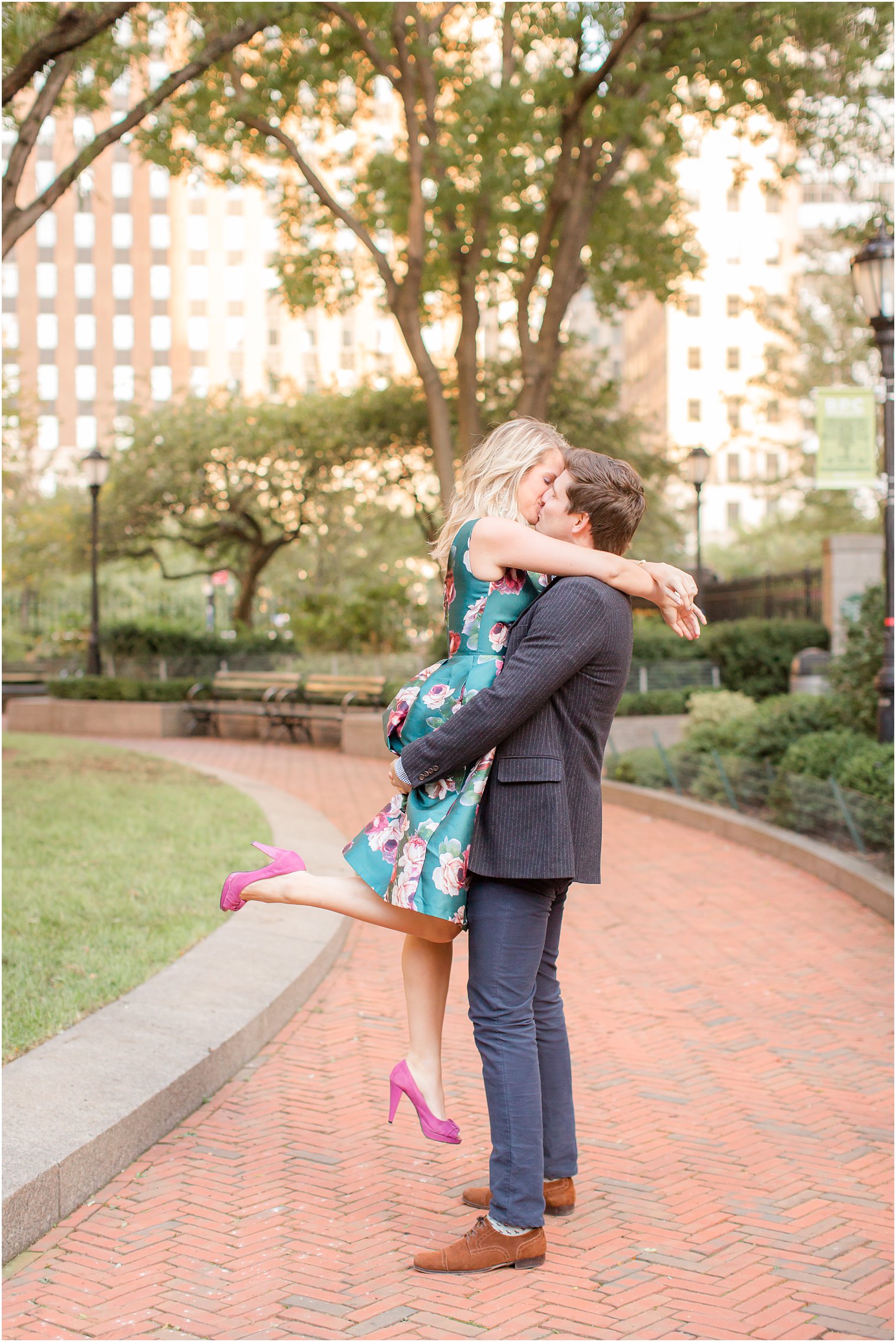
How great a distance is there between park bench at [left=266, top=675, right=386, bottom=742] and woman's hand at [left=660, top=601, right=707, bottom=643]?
14518mm

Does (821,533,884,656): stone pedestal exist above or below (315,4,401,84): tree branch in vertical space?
below

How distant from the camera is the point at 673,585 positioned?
9.95ft

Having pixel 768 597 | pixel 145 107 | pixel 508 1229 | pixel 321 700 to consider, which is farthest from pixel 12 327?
pixel 508 1229

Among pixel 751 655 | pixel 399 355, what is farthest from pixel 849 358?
pixel 399 355

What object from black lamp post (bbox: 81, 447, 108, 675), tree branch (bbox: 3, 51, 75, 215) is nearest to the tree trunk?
black lamp post (bbox: 81, 447, 108, 675)

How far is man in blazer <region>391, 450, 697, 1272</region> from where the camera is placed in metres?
2.93

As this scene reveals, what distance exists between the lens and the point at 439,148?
1474cm

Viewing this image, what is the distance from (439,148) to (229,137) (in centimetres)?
282

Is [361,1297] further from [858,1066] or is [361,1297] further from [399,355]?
[399,355]

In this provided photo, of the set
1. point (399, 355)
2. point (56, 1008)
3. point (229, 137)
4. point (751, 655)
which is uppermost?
point (399, 355)

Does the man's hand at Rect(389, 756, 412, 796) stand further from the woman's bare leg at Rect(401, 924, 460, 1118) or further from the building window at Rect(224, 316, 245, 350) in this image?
the building window at Rect(224, 316, 245, 350)

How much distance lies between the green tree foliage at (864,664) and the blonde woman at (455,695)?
6.93 meters

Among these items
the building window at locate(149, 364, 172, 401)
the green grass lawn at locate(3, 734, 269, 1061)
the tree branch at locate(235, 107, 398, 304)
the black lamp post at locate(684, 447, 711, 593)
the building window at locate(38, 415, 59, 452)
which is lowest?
the green grass lawn at locate(3, 734, 269, 1061)

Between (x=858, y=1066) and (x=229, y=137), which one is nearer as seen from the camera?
(x=858, y=1066)
